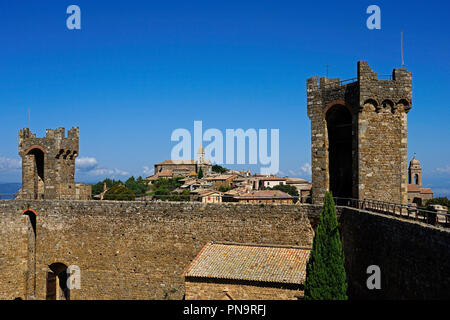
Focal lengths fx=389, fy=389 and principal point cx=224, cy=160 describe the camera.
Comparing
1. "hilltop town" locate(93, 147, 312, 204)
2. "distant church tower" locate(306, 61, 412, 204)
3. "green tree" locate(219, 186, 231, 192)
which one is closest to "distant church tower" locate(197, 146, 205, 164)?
"hilltop town" locate(93, 147, 312, 204)

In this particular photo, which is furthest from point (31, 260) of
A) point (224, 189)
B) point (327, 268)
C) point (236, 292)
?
point (224, 189)

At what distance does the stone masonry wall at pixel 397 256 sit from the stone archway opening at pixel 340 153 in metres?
4.33

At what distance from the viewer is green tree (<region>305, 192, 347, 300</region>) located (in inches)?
529

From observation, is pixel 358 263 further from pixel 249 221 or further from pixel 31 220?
pixel 31 220

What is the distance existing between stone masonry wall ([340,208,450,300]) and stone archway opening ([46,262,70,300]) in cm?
1549

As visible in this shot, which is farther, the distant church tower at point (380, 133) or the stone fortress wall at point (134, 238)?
the stone fortress wall at point (134, 238)

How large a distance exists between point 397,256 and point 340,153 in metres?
10.4

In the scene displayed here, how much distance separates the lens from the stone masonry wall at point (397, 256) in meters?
9.24

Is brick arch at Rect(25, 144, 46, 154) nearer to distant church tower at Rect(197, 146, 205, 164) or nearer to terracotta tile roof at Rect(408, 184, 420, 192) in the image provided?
terracotta tile roof at Rect(408, 184, 420, 192)

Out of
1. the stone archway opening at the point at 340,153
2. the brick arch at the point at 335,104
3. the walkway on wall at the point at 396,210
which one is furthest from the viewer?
the stone archway opening at the point at 340,153

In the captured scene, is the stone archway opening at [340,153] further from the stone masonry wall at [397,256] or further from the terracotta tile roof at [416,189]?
the terracotta tile roof at [416,189]

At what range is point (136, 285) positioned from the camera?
19734 millimetres

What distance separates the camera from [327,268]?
13625 millimetres

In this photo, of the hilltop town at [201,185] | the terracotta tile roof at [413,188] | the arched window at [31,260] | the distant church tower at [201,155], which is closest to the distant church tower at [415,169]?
the terracotta tile roof at [413,188]
